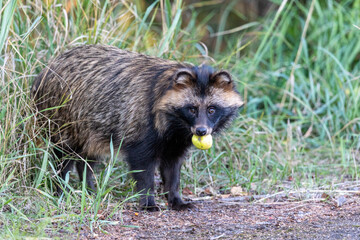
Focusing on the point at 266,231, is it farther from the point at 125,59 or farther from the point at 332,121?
the point at 332,121

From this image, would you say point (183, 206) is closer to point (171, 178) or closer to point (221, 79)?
point (171, 178)

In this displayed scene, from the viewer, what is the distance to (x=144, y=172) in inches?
211

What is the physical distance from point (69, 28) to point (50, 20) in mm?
235

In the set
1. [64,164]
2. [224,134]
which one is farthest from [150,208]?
[224,134]

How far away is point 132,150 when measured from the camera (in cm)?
540

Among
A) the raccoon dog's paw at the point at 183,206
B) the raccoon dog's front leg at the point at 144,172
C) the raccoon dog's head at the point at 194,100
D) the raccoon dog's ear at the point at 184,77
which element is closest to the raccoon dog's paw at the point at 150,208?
the raccoon dog's front leg at the point at 144,172

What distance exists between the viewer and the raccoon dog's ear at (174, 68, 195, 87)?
517 centimetres

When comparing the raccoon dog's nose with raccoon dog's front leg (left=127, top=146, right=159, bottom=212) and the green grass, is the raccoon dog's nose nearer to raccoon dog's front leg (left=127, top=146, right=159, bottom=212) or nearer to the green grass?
raccoon dog's front leg (left=127, top=146, right=159, bottom=212)

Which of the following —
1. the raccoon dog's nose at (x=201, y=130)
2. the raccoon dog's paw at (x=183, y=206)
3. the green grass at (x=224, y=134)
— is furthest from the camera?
the raccoon dog's paw at (x=183, y=206)

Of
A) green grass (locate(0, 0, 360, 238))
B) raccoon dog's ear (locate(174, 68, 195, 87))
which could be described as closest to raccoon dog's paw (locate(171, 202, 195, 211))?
green grass (locate(0, 0, 360, 238))

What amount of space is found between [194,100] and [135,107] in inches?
24.2

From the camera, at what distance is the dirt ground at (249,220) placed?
4.39m

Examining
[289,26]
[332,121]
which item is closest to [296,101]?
[332,121]

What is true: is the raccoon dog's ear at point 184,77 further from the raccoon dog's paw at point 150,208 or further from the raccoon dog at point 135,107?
the raccoon dog's paw at point 150,208
